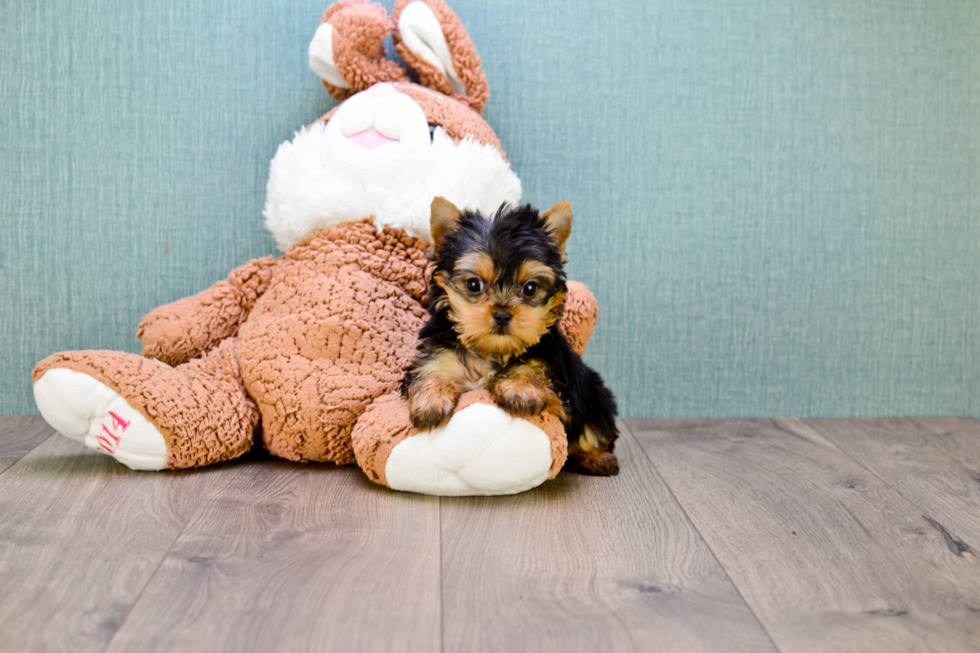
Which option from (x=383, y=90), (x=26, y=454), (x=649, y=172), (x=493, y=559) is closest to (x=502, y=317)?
(x=493, y=559)

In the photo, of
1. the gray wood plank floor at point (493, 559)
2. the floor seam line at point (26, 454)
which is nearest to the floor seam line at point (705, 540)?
the gray wood plank floor at point (493, 559)

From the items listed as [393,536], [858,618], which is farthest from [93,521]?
[858,618]

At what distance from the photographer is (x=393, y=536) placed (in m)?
1.45

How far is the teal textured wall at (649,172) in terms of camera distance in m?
2.26

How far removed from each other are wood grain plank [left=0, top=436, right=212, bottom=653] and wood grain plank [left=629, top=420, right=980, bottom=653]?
1.01m

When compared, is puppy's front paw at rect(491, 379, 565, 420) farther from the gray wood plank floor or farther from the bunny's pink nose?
the bunny's pink nose

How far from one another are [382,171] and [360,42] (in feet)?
1.20

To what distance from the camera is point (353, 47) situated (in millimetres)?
1995

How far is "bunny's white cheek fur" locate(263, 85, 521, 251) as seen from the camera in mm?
1902

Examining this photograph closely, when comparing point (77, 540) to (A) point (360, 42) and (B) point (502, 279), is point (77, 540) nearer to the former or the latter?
(B) point (502, 279)

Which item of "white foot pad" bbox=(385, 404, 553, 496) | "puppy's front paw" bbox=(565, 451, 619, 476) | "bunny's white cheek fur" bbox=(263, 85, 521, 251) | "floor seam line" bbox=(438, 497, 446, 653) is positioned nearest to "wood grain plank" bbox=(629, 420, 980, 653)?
"puppy's front paw" bbox=(565, 451, 619, 476)

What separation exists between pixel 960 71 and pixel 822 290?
0.79 metres

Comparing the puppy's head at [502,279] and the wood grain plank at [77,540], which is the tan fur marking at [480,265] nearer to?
the puppy's head at [502,279]

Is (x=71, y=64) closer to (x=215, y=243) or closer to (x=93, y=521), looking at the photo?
(x=215, y=243)
